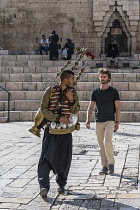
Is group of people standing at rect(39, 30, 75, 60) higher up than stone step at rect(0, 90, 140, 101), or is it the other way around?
group of people standing at rect(39, 30, 75, 60)

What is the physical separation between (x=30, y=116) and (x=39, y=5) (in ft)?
46.0

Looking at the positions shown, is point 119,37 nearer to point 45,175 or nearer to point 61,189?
point 61,189

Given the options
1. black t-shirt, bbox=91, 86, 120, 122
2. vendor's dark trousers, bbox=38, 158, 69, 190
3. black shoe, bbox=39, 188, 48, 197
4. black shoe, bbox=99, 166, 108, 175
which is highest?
black t-shirt, bbox=91, 86, 120, 122

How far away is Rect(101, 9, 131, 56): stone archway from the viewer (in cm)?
2795

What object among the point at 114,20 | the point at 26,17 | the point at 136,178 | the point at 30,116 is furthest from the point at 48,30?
the point at 136,178

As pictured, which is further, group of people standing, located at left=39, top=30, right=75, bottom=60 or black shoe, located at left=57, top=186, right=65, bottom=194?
group of people standing, located at left=39, top=30, right=75, bottom=60

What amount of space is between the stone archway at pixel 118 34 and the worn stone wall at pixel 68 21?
0.06 m

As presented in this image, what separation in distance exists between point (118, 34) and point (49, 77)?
34.3ft

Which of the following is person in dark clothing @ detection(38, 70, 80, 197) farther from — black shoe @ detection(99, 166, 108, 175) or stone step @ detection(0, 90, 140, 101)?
stone step @ detection(0, 90, 140, 101)

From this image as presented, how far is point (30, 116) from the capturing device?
16.1 meters

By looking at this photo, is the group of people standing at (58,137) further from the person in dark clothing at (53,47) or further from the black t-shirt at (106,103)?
the person in dark clothing at (53,47)

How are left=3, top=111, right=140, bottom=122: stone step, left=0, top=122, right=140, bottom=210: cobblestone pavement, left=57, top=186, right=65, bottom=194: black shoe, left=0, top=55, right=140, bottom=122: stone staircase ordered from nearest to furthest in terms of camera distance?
1. left=0, top=122, right=140, bottom=210: cobblestone pavement
2. left=57, top=186, right=65, bottom=194: black shoe
3. left=3, top=111, right=140, bottom=122: stone step
4. left=0, top=55, right=140, bottom=122: stone staircase

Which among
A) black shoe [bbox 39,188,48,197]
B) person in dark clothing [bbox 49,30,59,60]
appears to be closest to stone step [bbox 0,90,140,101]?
person in dark clothing [bbox 49,30,59,60]

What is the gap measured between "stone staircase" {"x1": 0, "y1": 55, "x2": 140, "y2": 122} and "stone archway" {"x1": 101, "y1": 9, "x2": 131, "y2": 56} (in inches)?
270
